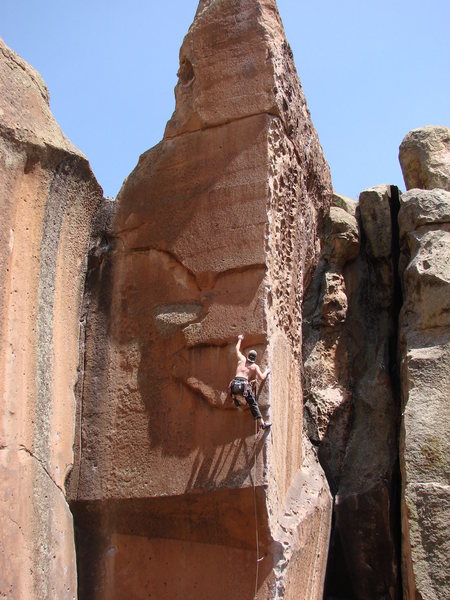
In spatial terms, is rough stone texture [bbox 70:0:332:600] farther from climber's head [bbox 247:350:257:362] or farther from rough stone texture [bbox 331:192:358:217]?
rough stone texture [bbox 331:192:358:217]

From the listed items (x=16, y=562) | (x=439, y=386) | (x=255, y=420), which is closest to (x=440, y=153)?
(x=439, y=386)

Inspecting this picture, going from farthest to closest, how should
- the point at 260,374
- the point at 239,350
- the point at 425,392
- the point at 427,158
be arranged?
the point at 427,158
the point at 425,392
the point at 239,350
the point at 260,374

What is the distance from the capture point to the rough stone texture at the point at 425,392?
20.7 feet

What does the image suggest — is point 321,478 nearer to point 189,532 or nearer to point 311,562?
point 311,562

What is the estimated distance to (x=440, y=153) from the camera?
27.8 feet

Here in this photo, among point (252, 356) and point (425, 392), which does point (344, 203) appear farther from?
point (252, 356)

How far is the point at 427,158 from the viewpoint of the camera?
27.8ft

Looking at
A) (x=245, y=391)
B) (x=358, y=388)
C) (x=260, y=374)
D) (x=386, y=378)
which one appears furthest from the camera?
(x=358, y=388)

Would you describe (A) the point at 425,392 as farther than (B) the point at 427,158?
No

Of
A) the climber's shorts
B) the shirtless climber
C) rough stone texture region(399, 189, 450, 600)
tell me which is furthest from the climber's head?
rough stone texture region(399, 189, 450, 600)

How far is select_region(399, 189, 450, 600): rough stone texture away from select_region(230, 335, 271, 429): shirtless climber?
1678 mm

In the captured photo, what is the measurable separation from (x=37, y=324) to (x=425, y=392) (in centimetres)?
280

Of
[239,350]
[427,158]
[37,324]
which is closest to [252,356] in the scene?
[239,350]

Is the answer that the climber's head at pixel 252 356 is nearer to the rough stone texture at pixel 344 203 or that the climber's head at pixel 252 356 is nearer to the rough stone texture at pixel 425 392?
the rough stone texture at pixel 425 392
